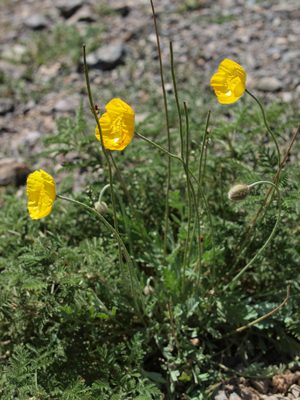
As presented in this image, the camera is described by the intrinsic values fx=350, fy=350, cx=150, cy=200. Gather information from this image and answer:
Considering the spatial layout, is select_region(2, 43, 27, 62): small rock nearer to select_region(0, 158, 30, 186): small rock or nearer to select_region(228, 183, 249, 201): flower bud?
select_region(0, 158, 30, 186): small rock

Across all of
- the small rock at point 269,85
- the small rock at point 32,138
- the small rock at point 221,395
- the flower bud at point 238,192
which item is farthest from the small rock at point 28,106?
the small rock at point 221,395

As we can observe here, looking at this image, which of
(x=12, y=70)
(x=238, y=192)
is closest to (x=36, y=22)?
(x=12, y=70)

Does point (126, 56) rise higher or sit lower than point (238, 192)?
lower

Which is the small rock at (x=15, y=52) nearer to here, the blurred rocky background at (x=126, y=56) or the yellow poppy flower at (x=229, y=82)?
the blurred rocky background at (x=126, y=56)

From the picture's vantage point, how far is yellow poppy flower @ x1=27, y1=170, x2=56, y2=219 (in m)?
1.58

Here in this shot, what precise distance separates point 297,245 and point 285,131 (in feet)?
6.27

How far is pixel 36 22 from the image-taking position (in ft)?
23.2

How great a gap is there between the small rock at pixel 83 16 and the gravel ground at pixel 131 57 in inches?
0.7

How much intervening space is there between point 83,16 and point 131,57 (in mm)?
1984

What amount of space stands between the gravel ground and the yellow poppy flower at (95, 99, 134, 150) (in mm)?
2765

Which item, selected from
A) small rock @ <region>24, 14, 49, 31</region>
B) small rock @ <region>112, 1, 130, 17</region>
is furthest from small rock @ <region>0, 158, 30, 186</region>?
small rock @ <region>112, 1, 130, 17</region>

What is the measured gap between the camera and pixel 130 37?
6.30 meters

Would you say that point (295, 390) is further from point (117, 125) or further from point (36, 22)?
point (36, 22)

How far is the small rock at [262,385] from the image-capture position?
227 centimetres
